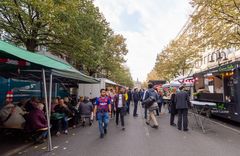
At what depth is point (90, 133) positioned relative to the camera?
1019 centimetres

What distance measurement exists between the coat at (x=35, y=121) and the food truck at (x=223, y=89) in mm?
9021

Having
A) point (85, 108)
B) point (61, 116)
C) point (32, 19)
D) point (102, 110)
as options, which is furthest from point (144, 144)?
point (32, 19)

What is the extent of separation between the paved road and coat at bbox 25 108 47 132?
25.8 inches

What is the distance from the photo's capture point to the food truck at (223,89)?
1196 centimetres

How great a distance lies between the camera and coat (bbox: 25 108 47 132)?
8055 mm

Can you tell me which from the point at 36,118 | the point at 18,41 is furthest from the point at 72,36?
the point at 36,118

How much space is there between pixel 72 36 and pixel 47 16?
141 inches

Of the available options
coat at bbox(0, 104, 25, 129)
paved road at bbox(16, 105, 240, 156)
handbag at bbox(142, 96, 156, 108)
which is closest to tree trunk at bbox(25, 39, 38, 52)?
coat at bbox(0, 104, 25, 129)

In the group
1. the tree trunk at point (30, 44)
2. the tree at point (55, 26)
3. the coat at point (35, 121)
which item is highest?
the tree at point (55, 26)

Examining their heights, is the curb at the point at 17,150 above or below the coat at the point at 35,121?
below

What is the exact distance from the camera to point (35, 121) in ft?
26.6

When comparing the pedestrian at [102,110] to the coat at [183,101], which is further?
the coat at [183,101]

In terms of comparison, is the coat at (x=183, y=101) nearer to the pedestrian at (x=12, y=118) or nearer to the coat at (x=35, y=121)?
the coat at (x=35, y=121)

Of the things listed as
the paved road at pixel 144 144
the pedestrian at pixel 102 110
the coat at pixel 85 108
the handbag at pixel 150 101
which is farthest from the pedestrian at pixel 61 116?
the handbag at pixel 150 101
